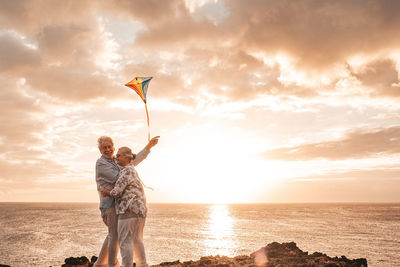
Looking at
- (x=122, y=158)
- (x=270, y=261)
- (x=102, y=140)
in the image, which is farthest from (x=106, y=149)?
(x=270, y=261)

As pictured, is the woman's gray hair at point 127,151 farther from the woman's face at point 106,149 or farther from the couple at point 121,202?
the woman's face at point 106,149

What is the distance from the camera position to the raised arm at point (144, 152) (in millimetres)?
6270

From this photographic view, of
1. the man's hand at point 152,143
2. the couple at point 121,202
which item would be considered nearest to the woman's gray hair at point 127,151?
the couple at point 121,202

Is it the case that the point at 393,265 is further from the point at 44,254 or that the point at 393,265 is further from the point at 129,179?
the point at 44,254

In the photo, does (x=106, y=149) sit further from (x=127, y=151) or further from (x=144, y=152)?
(x=144, y=152)

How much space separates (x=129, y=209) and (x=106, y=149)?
1212 mm

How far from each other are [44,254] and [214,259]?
102 feet

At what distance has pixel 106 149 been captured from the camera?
6.07m

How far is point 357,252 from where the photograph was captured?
34.5 m

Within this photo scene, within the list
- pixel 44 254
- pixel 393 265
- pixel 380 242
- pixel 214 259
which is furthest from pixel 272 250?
pixel 380 242

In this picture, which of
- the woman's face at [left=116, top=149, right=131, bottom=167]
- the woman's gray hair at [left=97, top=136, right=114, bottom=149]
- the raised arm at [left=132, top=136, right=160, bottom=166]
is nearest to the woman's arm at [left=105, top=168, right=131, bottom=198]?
the woman's face at [left=116, top=149, right=131, bottom=167]

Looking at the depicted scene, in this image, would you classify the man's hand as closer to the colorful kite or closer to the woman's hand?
the woman's hand

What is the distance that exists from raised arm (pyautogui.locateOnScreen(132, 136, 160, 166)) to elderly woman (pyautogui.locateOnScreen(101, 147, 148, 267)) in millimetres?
448

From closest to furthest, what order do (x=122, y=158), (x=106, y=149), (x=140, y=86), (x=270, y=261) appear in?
1. (x=122, y=158)
2. (x=106, y=149)
3. (x=140, y=86)
4. (x=270, y=261)
